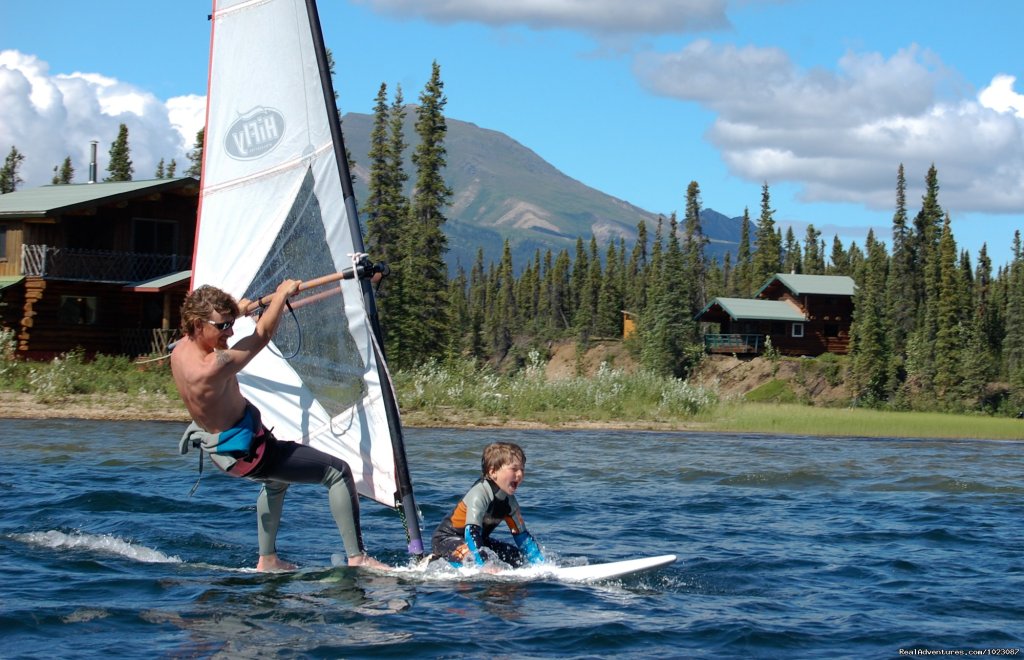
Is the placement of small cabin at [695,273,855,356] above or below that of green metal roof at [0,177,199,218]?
below

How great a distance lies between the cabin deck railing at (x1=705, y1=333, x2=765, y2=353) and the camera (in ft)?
241

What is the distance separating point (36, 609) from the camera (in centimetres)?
803

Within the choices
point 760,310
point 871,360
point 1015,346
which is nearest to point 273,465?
point 871,360

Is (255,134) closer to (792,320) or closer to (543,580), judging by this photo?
(543,580)

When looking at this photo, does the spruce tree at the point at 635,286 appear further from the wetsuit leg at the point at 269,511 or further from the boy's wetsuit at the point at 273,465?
the boy's wetsuit at the point at 273,465

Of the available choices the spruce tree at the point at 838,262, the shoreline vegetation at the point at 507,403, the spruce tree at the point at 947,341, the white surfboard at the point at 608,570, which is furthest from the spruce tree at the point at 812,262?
the white surfboard at the point at 608,570

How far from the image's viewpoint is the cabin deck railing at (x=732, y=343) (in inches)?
2889

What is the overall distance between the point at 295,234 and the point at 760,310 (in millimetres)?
68713

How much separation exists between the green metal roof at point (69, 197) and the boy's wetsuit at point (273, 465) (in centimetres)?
3021

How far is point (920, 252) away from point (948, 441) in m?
60.0

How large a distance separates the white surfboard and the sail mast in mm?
1240

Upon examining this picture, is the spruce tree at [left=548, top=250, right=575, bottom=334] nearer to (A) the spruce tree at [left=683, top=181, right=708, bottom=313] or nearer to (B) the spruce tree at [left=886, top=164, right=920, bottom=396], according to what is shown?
(A) the spruce tree at [left=683, top=181, right=708, bottom=313]

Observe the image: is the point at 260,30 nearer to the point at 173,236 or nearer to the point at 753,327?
the point at 173,236

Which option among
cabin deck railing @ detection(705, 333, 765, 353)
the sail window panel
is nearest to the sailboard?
the sail window panel
